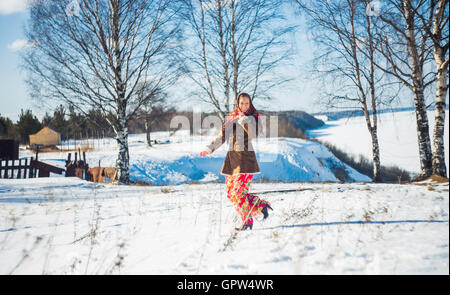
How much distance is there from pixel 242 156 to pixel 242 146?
0.14 m

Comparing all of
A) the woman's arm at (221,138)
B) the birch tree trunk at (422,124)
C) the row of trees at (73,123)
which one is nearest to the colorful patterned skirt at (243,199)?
the woman's arm at (221,138)

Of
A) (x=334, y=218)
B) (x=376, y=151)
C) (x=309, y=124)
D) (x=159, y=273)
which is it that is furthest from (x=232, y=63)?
(x=309, y=124)

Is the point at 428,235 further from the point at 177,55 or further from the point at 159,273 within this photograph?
the point at 177,55

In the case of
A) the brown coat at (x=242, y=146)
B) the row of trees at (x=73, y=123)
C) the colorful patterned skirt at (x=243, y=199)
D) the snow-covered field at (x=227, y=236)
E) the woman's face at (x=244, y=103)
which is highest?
the row of trees at (x=73, y=123)

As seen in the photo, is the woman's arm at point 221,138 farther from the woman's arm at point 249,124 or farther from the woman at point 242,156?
the woman's arm at point 249,124

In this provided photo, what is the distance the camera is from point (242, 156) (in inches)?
117

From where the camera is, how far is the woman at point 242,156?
2.91m

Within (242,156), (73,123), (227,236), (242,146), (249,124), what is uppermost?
(73,123)

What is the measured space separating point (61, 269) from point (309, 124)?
4743 centimetres

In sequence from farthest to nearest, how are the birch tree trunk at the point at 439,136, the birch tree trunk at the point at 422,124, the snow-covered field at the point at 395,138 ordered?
the snow-covered field at the point at 395,138
the birch tree trunk at the point at 422,124
the birch tree trunk at the point at 439,136

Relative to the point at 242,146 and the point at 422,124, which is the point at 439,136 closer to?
the point at 422,124

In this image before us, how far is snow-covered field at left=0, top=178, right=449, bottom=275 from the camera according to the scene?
1589 millimetres

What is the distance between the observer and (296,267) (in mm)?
1718

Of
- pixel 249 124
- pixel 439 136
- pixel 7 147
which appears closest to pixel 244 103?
pixel 249 124
